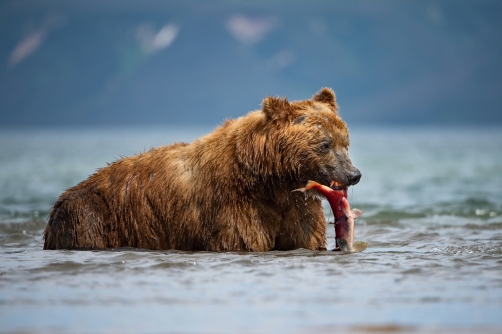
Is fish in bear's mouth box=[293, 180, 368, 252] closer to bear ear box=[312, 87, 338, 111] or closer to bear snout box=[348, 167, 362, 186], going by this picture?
bear snout box=[348, 167, 362, 186]

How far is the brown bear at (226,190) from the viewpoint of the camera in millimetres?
8711

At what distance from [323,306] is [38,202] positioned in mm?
13801

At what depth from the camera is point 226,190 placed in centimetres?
885

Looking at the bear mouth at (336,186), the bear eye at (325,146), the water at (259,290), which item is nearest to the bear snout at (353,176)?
the bear mouth at (336,186)

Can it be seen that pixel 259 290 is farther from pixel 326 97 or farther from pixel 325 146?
pixel 326 97

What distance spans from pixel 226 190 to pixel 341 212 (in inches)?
46.3

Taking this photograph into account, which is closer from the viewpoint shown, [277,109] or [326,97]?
[277,109]

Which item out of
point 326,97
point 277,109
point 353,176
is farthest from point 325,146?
point 326,97

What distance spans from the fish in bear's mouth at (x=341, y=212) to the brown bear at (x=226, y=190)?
0.12 metres

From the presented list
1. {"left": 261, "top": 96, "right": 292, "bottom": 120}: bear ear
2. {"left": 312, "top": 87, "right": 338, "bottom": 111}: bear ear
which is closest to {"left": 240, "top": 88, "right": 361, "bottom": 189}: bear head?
{"left": 261, "top": 96, "right": 292, "bottom": 120}: bear ear

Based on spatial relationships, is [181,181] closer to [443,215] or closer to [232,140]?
[232,140]

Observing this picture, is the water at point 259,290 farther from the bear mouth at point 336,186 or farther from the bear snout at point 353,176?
the bear snout at point 353,176

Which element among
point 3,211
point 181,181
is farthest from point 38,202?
point 181,181

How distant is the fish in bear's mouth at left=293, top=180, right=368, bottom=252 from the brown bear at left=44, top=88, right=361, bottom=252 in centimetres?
12
